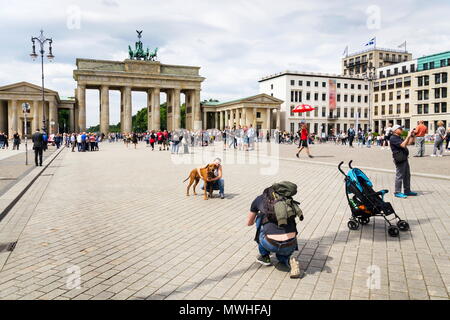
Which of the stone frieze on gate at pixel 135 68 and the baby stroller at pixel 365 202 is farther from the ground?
the stone frieze on gate at pixel 135 68

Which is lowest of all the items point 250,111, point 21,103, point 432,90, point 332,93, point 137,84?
point 250,111

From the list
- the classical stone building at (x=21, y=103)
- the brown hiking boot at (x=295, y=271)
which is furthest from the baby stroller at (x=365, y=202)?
the classical stone building at (x=21, y=103)

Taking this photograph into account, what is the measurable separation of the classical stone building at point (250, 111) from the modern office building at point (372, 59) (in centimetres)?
3118

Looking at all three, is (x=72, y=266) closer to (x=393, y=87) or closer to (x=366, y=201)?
(x=366, y=201)

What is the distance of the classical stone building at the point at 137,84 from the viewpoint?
2800 inches

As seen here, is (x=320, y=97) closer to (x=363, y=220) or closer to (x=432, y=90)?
(x=432, y=90)

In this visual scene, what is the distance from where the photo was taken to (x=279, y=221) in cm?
422

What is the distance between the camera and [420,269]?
4582mm

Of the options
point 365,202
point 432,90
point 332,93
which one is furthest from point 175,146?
point 332,93

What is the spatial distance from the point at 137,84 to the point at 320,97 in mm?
45618

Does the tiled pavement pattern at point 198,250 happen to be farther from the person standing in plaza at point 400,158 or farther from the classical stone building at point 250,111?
the classical stone building at point 250,111

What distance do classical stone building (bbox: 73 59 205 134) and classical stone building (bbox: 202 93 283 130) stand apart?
384 inches

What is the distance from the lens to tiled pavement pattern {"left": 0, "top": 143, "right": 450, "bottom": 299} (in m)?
4.02
